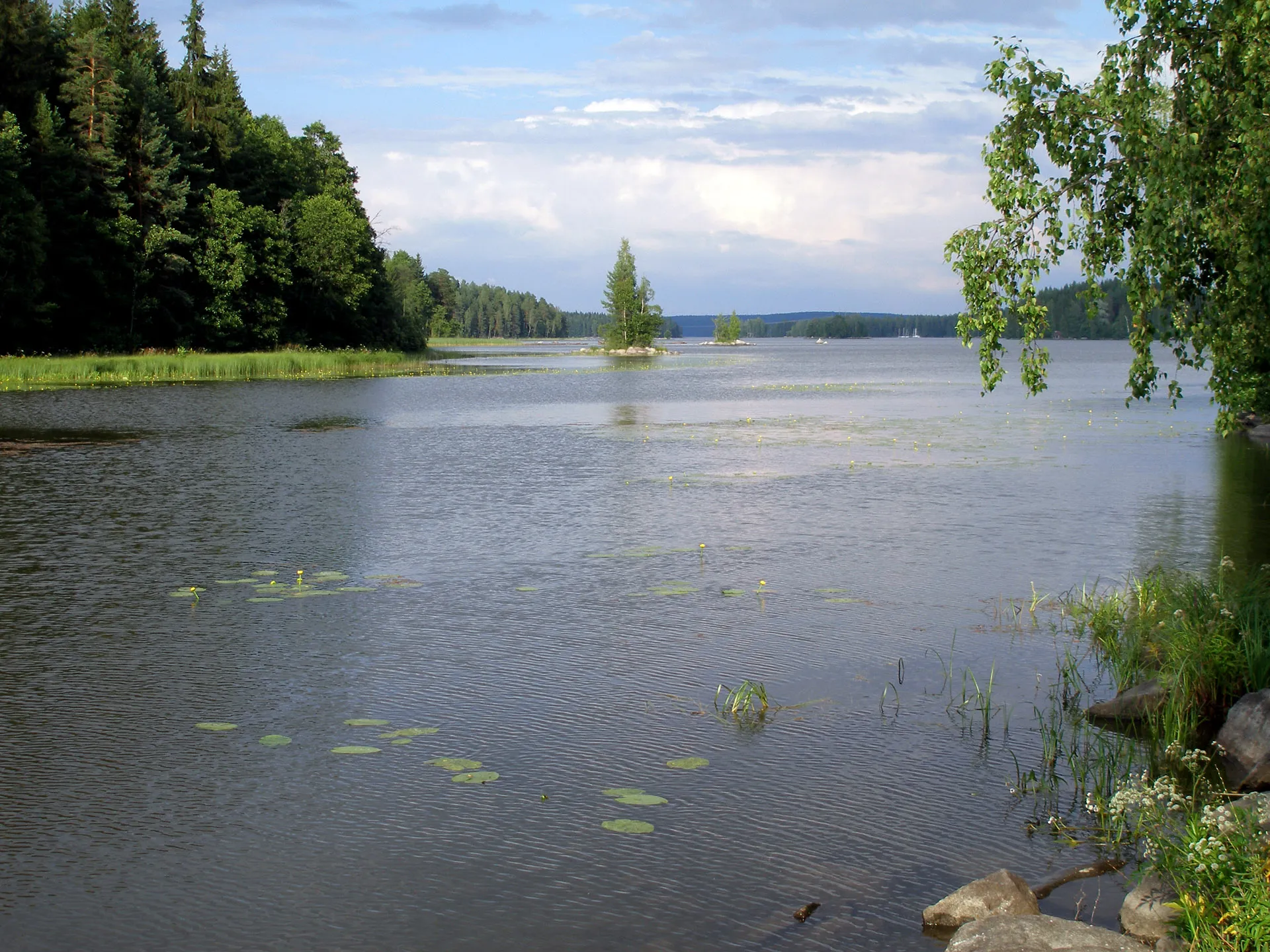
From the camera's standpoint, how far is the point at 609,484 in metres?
23.1

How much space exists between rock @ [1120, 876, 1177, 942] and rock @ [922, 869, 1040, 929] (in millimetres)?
434

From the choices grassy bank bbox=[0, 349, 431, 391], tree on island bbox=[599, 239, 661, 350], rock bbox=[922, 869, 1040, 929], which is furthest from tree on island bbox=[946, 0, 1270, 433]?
tree on island bbox=[599, 239, 661, 350]

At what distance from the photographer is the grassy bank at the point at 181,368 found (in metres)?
50.6

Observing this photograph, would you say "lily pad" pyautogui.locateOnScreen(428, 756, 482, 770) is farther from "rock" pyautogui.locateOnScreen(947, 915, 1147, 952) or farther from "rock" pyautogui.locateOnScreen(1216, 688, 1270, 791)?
"rock" pyautogui.locateOnScreen(1216, 688, 1270, 791)

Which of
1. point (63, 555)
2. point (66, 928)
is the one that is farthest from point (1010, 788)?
point (63, 555)

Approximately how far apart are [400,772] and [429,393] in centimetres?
4677

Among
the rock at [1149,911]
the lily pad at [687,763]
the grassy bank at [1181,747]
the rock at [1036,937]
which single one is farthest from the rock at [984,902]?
the lily pad at [687,763]

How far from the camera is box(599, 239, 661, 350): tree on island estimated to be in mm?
142625

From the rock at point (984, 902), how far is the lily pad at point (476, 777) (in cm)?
315

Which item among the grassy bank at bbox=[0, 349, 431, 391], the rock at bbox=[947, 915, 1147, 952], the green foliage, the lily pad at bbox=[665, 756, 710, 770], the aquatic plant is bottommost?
the lily pad at bbox=[665, 756, 710, 770]

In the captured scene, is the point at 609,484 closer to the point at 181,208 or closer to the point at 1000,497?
the point at 1000,497

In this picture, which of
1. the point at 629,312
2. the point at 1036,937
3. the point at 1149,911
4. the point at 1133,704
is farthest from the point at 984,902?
the point at 629,312

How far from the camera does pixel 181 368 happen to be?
58.8 meters

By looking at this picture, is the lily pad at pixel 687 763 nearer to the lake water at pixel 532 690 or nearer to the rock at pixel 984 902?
the lake water at pixel 532 690
